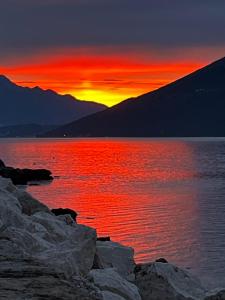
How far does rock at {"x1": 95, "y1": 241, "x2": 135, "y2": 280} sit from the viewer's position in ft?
44.6

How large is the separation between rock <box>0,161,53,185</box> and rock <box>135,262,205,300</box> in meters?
50.2

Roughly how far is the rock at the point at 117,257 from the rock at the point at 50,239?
3.23ft

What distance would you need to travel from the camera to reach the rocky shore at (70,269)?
6086mm

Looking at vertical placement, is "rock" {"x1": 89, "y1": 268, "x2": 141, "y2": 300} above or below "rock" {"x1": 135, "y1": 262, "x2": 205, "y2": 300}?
above

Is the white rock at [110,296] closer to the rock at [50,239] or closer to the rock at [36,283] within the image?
the rock at [50,239]

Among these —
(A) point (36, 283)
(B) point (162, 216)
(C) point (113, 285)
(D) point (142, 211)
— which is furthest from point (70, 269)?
(D) point (142, 211)

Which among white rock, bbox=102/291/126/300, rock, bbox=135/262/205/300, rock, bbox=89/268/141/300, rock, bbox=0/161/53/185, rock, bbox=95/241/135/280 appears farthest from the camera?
rock, bbox=0/161/53/185

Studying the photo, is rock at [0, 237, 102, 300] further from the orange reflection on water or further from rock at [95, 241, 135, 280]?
the orange reflection on water

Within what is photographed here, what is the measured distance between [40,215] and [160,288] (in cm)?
462

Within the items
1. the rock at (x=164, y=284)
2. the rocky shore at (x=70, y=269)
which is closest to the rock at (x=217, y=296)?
the rocky shore at (x=70, y=269)

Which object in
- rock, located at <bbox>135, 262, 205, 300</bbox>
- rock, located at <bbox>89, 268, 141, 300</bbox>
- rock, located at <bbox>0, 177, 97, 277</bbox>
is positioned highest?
rock, located at <bbox>0, 177, 97, 277</bbox>

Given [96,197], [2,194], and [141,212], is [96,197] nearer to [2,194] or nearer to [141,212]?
[141,212]

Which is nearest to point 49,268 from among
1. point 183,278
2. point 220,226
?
point 183,278

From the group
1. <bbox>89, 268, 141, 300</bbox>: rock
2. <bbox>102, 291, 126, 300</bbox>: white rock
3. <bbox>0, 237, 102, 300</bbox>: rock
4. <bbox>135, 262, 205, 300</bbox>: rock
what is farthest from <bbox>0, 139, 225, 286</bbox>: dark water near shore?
<bbox>0, 237, 102, 300</bbox>: rock
